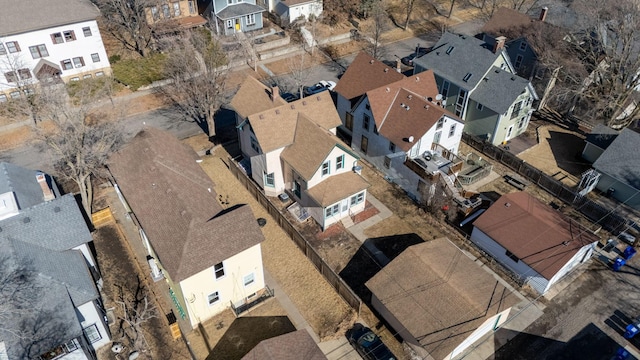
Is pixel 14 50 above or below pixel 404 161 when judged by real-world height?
above

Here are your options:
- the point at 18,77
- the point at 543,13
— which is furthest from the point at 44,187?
the point at 543,13

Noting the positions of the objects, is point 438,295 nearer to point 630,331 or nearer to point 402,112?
point 630,331

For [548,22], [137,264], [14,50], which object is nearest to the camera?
[137,264]

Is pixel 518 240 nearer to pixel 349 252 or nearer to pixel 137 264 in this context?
pixel 349 252

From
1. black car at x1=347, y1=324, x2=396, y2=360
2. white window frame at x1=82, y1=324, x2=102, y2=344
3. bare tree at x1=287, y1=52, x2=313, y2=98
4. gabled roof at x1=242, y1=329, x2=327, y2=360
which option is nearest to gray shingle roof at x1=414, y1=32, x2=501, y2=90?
bare tree at x1=287, y1=52, x2=313, y2=98

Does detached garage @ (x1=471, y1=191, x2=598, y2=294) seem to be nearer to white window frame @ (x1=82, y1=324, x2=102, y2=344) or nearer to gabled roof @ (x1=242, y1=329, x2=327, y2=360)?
gabled roof @ (x1=242, y1=329, x2=327, y2=360)

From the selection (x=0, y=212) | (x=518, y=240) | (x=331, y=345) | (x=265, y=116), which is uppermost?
(x=265, y=116)

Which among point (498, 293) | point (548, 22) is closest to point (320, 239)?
point (498, 293)
